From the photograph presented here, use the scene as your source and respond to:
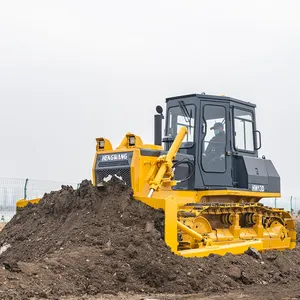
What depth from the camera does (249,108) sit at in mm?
13469

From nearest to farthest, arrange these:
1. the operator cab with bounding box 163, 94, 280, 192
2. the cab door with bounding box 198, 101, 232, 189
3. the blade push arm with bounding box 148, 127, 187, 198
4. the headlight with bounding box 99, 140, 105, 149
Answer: the blade push arm with bounding box 148, 127, 187, 198 < the headlight with bounding box 99, 140, 105, 149 < the operator cab with bounding box 163, 94, 280, 192 < the cab door with bounding box 198, 101, 232, 189

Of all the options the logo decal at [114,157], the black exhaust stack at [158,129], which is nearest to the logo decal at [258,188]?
the black exhaust stack at [158,129]

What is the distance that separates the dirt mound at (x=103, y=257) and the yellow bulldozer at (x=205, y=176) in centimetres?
34

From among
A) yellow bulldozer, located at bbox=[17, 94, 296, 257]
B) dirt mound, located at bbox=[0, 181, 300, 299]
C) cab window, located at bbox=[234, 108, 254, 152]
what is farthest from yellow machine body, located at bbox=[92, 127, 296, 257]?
cab window, located at bbox=[234, 108, 254, 152]

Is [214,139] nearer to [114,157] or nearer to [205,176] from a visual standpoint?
[205,176]

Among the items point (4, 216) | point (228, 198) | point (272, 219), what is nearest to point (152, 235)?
point (228, 198)

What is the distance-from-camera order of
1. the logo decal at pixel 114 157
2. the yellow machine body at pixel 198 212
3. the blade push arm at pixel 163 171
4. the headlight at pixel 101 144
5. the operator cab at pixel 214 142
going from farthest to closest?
the operator cab at pixel 214 142
the headlight at pixel 101 144
the logo decal at pixel 114 157
the blade push arm at pixel 163 171
the yellow machine body at pixel 198 212

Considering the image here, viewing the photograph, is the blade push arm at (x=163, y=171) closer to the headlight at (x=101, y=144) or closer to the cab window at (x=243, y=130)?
the headlight at (x=101, y=144)

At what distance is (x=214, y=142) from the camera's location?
12.4m

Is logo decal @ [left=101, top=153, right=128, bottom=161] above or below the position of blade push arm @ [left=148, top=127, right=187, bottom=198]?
above

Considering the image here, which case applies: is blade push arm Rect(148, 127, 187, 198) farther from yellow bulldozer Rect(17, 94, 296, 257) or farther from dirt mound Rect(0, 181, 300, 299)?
dirt mound Rect(0, 181, 300, 299)

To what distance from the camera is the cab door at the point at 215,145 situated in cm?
1212

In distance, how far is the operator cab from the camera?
39.4 ft

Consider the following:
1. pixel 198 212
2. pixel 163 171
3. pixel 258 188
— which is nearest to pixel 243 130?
pixel 258 188
